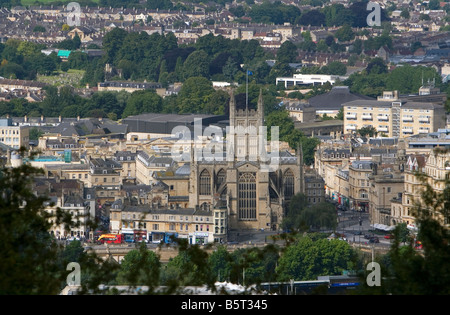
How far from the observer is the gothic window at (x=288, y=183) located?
196ft

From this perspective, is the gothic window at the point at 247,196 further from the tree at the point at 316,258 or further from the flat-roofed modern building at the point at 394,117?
the flat-roofed modern building at the point at 394,117

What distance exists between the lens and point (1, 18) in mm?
174125

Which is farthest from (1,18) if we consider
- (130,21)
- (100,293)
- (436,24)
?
(100,293)

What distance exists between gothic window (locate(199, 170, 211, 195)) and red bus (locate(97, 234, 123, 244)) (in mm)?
5054

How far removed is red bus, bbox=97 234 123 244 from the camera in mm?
54875

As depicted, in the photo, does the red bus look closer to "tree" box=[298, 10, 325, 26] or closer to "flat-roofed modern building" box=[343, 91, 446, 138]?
"flat-roofed modern building" box=[343, 91, 446, 138]

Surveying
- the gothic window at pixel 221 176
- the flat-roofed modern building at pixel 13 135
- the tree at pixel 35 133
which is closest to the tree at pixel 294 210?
the gothic window at pixel 221 176

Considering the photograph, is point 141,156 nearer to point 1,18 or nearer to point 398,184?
point 398,184

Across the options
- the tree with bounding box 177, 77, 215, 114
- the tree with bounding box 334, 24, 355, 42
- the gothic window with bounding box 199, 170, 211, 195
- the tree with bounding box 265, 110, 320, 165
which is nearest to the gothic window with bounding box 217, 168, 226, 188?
the gothic window with bounding box 199, 170, 211, 195

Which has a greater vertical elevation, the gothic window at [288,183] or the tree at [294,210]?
the gothic window at [288,183]

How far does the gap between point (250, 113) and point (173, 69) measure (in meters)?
59.8

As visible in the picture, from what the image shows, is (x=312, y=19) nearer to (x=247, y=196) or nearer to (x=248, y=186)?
(x=248, y=186)

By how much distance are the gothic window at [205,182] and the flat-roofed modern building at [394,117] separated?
26.8 metres

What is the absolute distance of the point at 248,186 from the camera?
58875mm
